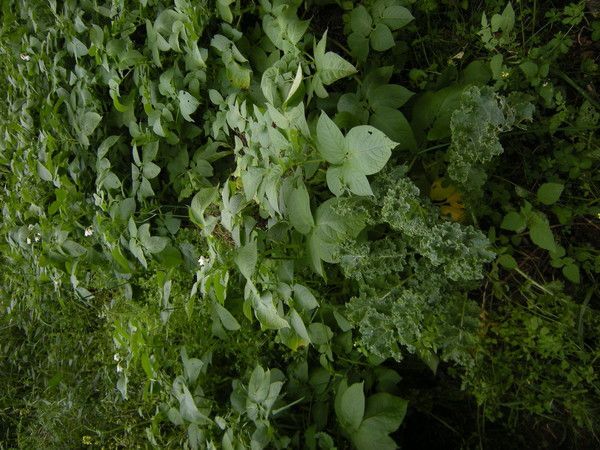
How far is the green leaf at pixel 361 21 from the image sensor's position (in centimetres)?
143

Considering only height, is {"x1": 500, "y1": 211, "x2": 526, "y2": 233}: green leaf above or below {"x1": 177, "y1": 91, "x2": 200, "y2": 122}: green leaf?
below

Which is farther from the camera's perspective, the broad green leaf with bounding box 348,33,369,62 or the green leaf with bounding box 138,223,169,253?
the green leaf with bounding box 138,223,169,253

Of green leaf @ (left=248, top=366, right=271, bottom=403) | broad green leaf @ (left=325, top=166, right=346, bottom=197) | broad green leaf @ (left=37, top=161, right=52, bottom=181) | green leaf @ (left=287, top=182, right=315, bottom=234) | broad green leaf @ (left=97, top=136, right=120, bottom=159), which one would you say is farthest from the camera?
broad green leaf @ (left=37, top=161, right=52, bottom=181)

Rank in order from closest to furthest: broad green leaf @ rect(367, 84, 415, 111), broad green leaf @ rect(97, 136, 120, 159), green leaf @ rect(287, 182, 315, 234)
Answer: green leaf @ rect(287, 182, 315, 234) → broad green leaf @ rect(367, 84, 415, 111) → broad green leaf @ rect(97, 136, 120, 159)

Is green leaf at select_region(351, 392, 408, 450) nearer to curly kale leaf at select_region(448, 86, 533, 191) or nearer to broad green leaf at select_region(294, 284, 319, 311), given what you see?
broad green leaf at select_region(294, 284, 319, 311)

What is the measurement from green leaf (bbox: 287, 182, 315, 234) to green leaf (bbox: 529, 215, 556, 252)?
534mm

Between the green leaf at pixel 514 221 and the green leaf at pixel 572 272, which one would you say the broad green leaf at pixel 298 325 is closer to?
the green leaf at pixel 514 221

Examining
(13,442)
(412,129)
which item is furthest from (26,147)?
(412,129)

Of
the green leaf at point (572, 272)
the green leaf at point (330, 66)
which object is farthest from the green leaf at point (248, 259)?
the green leaf at point (572, 272)

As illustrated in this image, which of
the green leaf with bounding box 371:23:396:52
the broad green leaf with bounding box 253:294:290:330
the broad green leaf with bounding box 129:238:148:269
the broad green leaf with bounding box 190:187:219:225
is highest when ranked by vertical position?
the green leaf with bounding box 371:23:396:52

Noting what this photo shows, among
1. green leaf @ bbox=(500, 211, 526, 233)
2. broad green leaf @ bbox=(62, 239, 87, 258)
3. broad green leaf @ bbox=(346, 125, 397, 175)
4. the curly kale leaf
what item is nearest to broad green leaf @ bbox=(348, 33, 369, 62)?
the curly kale leaf

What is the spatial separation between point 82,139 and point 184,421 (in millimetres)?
1150

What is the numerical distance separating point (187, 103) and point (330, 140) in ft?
2.69

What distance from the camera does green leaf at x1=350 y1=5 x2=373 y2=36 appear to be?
4.70 ft
